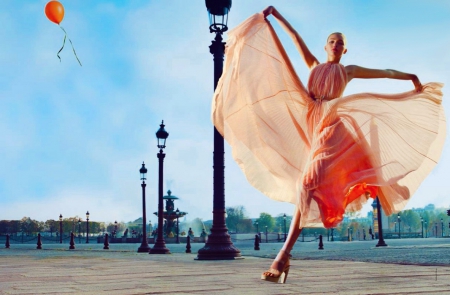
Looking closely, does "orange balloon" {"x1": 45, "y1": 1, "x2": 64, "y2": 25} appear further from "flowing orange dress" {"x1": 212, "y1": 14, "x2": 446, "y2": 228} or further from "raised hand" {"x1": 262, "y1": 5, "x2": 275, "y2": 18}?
"raised hand" {"x1": 262, "y1": 5, "x2": 275, "y2": 18}

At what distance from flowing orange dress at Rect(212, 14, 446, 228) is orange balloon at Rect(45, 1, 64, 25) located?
477 cm

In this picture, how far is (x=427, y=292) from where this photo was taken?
4691mm

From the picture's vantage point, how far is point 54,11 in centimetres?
1006

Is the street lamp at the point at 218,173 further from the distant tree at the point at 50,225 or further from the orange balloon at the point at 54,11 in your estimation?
the distant tree at the point at 50,225


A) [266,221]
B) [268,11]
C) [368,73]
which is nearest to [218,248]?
[268,11]

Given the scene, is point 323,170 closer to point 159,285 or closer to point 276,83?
point 276,83

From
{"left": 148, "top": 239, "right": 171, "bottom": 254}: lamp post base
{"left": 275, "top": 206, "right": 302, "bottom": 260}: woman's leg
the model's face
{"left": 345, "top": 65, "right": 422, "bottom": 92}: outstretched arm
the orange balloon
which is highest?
the orange balloon

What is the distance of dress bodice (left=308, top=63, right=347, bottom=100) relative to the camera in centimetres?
572

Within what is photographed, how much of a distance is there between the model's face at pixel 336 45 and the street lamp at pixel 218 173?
7.13m

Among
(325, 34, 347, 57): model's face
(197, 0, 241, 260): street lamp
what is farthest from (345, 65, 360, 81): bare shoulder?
(197, 0, 241, 260): street lamp

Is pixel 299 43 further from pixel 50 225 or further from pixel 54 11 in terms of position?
pixel 50 225

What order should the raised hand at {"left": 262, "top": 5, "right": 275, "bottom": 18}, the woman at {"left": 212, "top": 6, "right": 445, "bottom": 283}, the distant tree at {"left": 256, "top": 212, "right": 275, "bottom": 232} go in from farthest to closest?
the distant tree at {"left": 256, "top": 212, "right": 275, "bottom": 232} < the raised hand at {"left": 262, "top": 5, "right": 275, "bottom": 18} < the woman at {"left": 212, "top": 6, "right": 445, "bottom": 283}

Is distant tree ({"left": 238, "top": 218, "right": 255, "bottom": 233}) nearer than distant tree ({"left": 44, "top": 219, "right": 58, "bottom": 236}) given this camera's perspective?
No

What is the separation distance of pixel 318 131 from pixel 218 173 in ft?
24.2
